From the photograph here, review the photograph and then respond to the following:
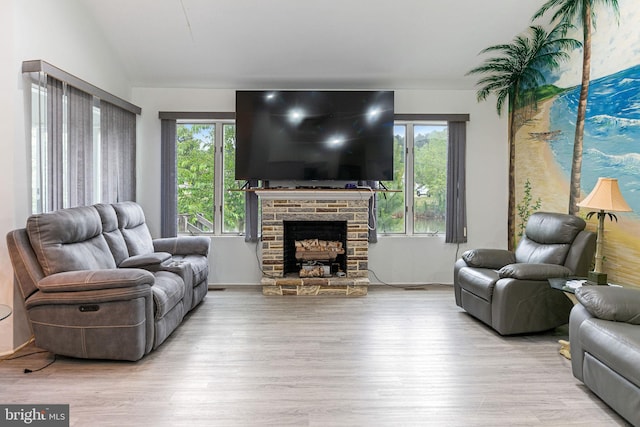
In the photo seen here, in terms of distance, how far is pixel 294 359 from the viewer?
3.10m

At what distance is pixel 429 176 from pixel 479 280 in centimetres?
211

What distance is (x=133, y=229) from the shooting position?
14.8 feet

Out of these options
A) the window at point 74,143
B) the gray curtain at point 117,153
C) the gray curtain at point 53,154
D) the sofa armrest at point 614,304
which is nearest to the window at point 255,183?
the gray curtain at point 117,153

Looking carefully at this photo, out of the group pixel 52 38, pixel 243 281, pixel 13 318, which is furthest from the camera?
pixel 243 281

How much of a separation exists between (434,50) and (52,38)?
3988 mm

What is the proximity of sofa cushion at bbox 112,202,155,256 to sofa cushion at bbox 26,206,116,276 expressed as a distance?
0.51 meters

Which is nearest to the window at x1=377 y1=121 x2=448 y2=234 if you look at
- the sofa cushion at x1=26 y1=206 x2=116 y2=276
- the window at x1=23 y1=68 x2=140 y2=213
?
the window at x1=23 y1=68 x2=140 y2=213

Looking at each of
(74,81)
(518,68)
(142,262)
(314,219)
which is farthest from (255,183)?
(518,68)

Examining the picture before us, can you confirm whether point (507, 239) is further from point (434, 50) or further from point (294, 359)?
Result: point (294, 359)

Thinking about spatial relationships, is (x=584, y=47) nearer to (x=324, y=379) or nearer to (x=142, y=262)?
(x=324, y=379)

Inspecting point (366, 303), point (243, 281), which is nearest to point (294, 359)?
point (366, 303)

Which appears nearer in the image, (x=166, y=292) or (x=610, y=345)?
(x=610, y=345)

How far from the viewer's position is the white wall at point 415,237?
552 centimetres

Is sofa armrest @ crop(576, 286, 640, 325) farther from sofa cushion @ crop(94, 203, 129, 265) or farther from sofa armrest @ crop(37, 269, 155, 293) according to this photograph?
sofa cushion @ crop(94, 203, 129, 265)
